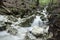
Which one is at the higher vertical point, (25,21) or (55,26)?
(55,26)

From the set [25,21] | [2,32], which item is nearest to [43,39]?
[2,32]

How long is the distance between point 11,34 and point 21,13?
564cm

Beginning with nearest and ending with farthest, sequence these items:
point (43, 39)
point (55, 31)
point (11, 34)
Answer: point (55, 31)
point (43, 39)
point (11, 34)

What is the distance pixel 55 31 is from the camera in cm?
660

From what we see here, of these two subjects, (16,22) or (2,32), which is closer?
(2,32)

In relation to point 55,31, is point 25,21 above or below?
below

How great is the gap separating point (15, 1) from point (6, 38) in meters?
9.82

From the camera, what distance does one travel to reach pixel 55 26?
22.7ft

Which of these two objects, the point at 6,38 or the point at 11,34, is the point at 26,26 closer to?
the point at 11,34

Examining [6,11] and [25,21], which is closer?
[25,21]

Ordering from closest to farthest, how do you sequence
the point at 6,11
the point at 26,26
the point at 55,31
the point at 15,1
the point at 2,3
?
1. the point at 55,31
2. the point at 26,26
3. the point at 6,11
4. the point at 2,3
5. the point at 15,1

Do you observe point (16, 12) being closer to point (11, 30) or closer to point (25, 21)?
point (25, 21)

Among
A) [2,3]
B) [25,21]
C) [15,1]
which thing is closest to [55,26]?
[25,21]

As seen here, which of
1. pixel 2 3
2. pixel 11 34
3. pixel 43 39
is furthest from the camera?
pixel 2 3
